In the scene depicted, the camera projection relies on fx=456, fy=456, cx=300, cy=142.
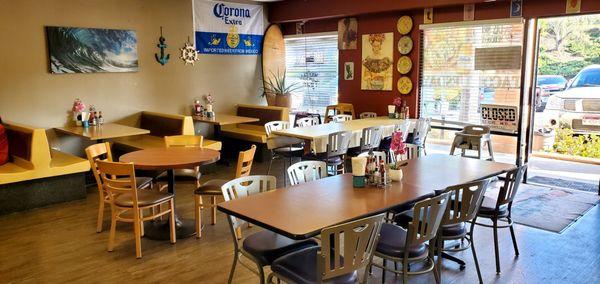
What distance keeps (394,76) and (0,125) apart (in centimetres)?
533

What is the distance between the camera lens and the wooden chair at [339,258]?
220cm

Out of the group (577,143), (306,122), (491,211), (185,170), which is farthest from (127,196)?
(577,143)

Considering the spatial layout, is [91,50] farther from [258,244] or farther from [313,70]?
[258,244]

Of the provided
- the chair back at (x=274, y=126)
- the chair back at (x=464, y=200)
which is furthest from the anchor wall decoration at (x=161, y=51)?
the chair back at (x=464, y=200)

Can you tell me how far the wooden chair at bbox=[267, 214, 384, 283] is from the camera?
2.20 meters

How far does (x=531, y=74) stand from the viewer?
5.84 metres

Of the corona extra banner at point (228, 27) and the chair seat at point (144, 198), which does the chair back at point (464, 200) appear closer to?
the chair seat at point (144, 198)

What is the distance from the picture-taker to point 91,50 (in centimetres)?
650

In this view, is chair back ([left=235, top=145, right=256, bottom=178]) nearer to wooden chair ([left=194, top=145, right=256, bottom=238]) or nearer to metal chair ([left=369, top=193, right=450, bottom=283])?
wooden chair ([left=194, top=145, right=256, bottom=238])

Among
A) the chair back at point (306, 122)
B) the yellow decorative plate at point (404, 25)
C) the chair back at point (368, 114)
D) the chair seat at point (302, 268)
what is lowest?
the chair seat at point (302, 268)

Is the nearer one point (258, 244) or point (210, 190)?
point (258, 244)

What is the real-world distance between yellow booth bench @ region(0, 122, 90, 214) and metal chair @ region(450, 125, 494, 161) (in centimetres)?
459

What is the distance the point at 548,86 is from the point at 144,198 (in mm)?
5797

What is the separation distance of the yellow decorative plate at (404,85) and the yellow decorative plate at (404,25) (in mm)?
689
